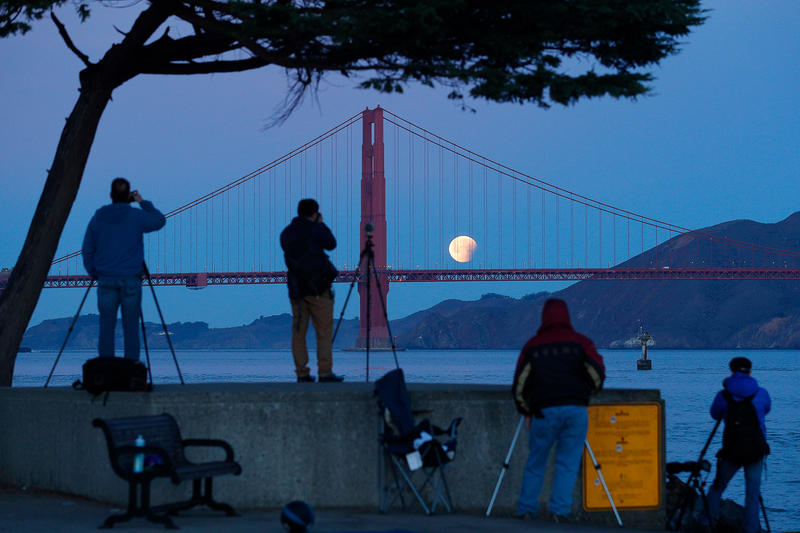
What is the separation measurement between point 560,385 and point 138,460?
266 cm

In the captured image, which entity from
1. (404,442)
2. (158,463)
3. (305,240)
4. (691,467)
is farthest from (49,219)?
(691,467)

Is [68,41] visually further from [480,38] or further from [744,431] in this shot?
[744,431]

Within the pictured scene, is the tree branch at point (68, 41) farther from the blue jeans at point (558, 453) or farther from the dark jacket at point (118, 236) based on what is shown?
the blue jeans at point (558, 453)

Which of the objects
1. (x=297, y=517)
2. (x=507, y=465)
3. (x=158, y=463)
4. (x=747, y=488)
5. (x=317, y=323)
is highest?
(x=317, y=323)

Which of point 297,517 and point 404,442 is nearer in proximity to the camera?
point 297,517

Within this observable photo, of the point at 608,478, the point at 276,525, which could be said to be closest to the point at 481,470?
the point at 608,478

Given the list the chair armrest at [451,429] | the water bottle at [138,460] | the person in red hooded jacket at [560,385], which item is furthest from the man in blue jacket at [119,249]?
the person in red hooded jacket at [560,385]

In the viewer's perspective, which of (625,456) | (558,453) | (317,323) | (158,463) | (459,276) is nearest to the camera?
(158,463)

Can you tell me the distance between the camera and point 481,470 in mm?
8602

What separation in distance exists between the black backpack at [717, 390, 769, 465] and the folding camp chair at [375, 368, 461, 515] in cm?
294

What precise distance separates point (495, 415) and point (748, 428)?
2.62 metres

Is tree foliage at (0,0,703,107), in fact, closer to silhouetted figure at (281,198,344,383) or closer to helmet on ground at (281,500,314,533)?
silhouetted figure at (281,198,344,383)

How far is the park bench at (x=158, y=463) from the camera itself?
278 inches

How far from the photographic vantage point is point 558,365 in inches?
295
